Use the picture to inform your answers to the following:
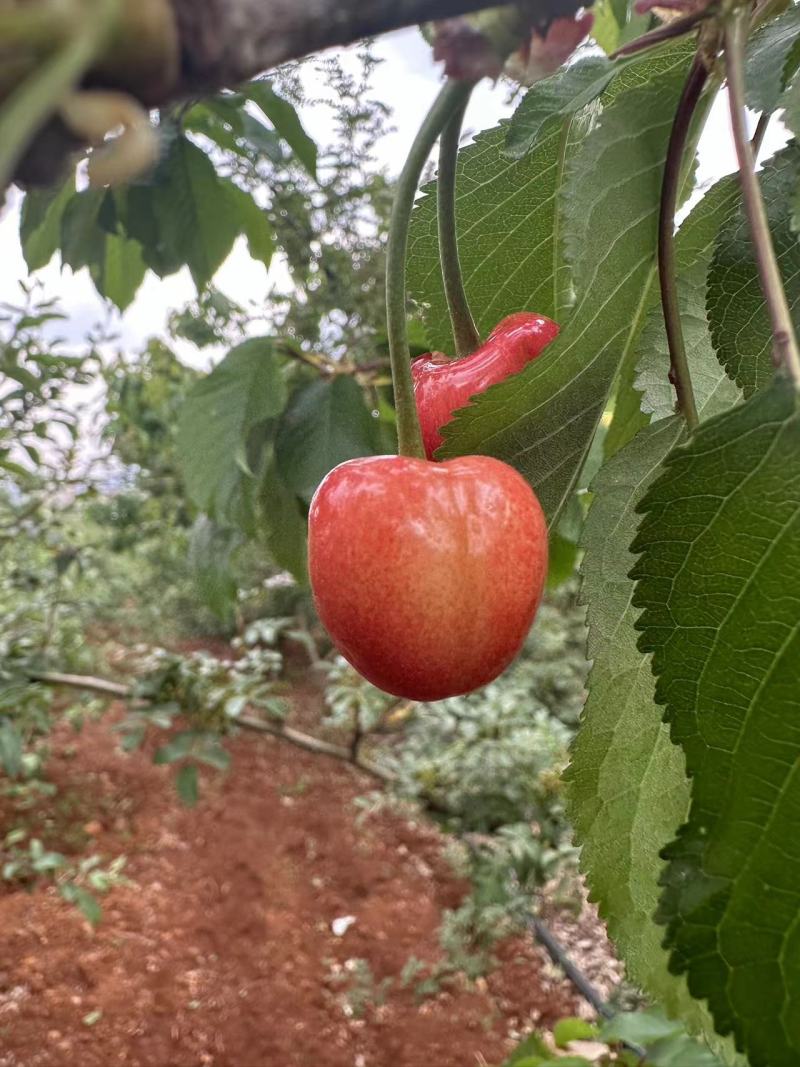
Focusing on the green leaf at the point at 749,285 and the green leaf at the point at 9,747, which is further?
the green leaf at the point at 9,747

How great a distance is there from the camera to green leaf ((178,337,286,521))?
1.31 metres

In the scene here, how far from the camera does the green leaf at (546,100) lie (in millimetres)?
410

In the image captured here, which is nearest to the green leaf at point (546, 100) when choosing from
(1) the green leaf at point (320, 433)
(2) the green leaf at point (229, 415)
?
(1) the green leaf at point (320, 433)

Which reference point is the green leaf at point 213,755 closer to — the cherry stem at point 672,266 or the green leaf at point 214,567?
the green leaf at point 214,567

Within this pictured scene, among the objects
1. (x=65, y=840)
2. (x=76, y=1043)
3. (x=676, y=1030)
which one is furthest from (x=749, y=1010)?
(x=65, y=840)

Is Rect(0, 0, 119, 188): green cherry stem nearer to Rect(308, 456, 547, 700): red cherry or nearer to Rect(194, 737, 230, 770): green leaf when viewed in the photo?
Rect(308, 456, 547, 700): red cherry

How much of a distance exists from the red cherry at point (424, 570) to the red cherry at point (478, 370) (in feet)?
0.24

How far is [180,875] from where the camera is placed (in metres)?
2.88

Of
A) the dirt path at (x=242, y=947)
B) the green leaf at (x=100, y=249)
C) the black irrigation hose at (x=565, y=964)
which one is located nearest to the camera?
the green leaf at (x=100, y=249)

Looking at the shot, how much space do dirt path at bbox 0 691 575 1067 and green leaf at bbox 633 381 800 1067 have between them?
7.22 feet

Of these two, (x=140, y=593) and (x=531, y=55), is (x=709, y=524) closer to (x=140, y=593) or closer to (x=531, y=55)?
(x=531, y=55)

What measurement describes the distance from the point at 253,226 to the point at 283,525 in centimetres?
46

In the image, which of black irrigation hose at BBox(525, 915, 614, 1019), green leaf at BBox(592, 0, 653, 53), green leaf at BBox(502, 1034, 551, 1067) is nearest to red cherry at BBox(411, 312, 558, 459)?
green leaf at BBox(592, 0, 653, 53)

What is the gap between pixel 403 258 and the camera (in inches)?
16.0
